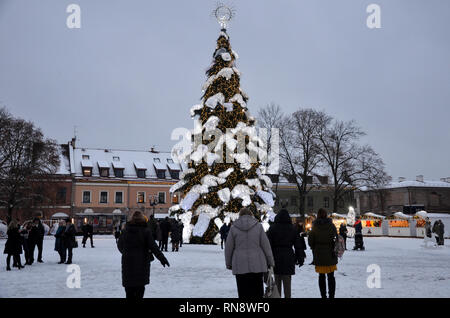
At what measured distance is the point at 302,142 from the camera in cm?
3988

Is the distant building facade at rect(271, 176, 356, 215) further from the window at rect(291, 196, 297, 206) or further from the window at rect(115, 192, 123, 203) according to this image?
the window at rect(115, 192, 123, 203)

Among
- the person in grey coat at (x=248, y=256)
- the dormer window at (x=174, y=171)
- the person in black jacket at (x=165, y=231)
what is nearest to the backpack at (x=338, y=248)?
the person in grey coat at (x=248, y=256)

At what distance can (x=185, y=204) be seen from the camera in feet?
81.7

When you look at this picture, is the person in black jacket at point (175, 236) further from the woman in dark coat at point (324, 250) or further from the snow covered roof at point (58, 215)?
the snow covered roof at point (58, 215)

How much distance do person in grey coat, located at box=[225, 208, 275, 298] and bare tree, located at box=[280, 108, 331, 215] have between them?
33.1m

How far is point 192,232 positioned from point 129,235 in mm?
19017

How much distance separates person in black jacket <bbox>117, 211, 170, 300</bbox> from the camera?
6.27 m

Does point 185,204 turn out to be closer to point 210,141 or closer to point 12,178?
point 210,141

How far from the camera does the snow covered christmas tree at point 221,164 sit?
24.7 metres

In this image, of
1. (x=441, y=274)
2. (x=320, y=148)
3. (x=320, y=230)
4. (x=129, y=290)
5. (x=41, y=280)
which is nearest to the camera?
(x=129, y=290)

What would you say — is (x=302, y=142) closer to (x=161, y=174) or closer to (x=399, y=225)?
(x=399, y=225)

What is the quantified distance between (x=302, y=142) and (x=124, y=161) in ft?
102

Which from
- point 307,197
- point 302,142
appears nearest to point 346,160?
point 302,142
